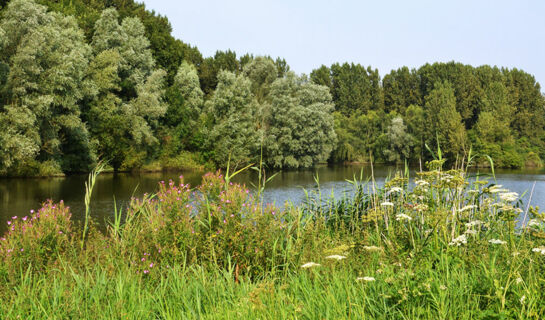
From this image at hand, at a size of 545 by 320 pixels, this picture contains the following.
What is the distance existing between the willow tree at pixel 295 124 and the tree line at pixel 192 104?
0.13 meters

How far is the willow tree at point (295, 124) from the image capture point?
41.7m

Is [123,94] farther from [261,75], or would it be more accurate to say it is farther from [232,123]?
[261,75]

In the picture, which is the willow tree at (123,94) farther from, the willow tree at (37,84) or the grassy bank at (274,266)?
the grassy bank at (274,266)

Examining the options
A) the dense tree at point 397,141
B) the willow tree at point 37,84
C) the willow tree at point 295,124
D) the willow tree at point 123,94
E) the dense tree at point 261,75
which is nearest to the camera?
the willow tree at point 37,84

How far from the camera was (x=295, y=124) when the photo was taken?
41625mm

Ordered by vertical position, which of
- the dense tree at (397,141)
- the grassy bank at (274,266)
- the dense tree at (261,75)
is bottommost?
the grassy bank at (274,266)

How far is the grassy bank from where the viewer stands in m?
2.95

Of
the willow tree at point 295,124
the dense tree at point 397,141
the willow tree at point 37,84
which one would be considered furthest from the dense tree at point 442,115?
the willow tree at point 37,84

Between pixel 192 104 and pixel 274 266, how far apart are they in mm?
38776

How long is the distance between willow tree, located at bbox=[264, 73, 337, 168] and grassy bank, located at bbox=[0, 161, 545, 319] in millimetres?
35192

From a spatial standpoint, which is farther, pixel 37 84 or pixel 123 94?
pixel 123 94

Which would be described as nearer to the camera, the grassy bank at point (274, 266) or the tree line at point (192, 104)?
the grassy bank at point (274, 266)

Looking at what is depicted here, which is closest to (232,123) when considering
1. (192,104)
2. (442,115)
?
(192,104)

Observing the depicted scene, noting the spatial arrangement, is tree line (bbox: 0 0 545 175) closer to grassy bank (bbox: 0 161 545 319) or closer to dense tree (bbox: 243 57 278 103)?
dense tree (bbox: 243 57 278 103)
